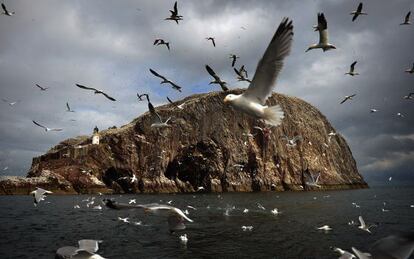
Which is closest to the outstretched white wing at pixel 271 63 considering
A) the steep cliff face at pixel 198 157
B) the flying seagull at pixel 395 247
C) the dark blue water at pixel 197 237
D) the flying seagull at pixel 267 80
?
the flying seagull at pixel 267 80

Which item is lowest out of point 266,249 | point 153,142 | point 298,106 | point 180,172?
point 266,249

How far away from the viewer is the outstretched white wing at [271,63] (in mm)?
7676

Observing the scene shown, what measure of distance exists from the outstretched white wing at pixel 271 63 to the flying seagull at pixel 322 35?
8.16 metres

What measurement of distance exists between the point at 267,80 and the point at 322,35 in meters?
8.67

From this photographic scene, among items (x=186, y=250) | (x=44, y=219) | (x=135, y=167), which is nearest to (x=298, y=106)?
(x=135, y=167)

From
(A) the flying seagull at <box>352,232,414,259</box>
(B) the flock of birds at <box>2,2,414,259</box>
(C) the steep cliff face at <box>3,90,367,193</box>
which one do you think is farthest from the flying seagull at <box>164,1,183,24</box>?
(C) the steep cliff face at <box>3,90,367,193</box>

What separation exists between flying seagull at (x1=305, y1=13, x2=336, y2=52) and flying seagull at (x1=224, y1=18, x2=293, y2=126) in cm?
789

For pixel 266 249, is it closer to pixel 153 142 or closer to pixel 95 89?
pixel 95 89

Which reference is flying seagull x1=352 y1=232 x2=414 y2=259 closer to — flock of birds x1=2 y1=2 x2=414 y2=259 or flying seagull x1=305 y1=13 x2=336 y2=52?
flock of birds x1=2 y1=2 x2=414 y2=259

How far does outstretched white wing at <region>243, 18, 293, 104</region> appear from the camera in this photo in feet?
25.2

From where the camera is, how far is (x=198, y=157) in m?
85.2

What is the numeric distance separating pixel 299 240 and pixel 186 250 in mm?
6511

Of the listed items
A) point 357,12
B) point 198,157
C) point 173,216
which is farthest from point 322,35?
point 198,157

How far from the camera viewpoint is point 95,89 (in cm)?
1722
